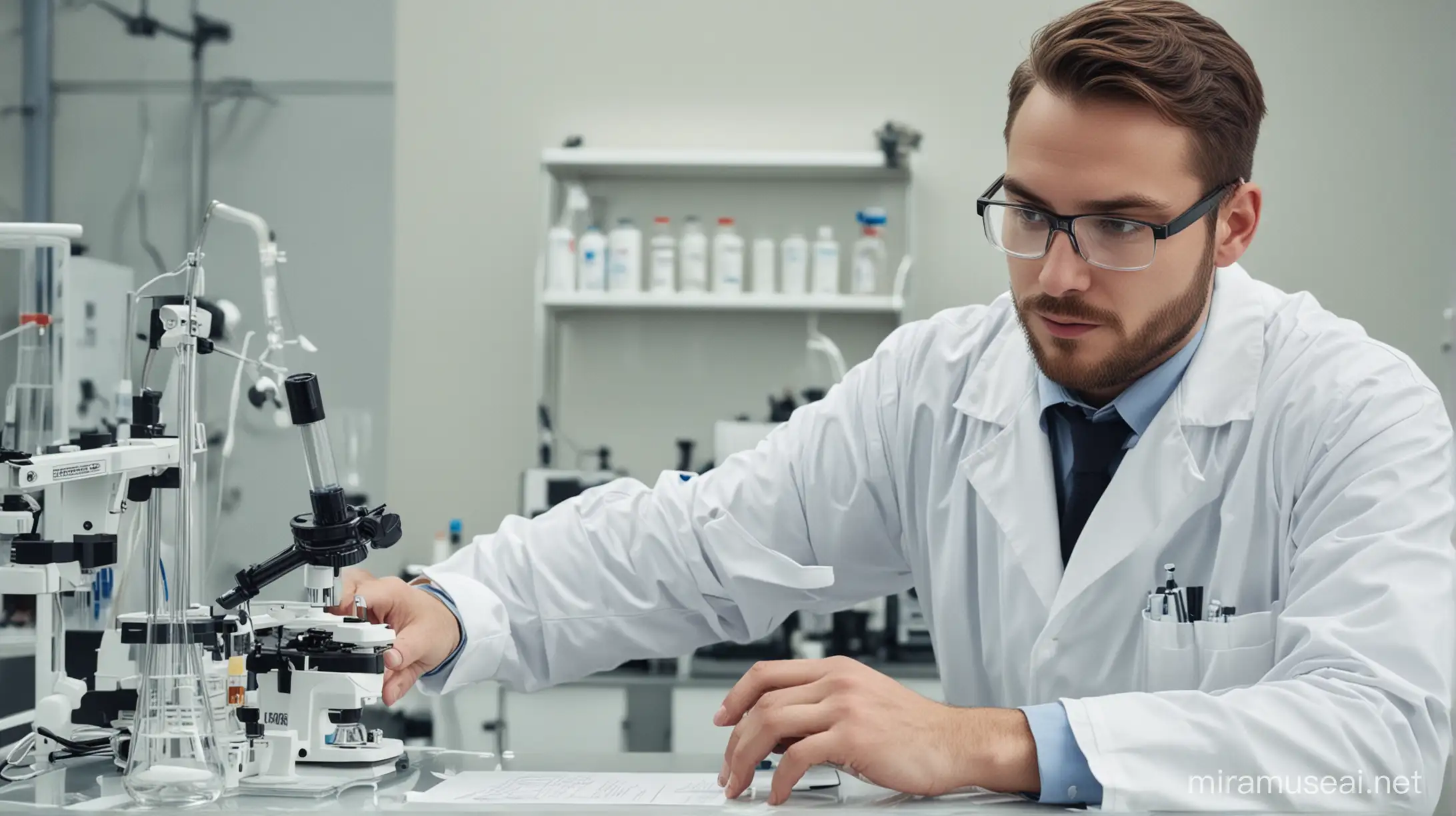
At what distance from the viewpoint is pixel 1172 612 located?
115 centimetres

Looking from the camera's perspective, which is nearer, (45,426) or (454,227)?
(45,426)

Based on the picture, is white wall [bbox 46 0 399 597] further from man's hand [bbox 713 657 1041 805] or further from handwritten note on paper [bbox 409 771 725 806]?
man's hand [bbox 713 657 1041 805]

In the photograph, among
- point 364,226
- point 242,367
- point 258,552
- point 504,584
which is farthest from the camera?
point 364,226

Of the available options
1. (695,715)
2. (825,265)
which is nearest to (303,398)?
(695,715)

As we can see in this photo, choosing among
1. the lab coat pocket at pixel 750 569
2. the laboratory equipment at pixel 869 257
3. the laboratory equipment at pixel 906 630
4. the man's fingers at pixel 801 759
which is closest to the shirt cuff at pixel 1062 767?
the man's fingers at pixel 801 759

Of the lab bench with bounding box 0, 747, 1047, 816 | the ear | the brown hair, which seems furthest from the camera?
the ear

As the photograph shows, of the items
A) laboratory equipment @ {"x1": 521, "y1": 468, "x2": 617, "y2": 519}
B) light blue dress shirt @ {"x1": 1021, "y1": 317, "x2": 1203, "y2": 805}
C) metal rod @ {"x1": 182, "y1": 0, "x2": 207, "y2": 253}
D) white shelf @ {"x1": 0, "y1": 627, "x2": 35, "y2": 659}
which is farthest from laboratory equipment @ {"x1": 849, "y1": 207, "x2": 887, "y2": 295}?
white shelf @ {"x1": 0, "y1": 627, "x2": 35, "y2": 659}

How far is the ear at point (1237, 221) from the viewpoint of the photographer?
128cm

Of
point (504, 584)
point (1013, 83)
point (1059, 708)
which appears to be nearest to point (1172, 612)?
point (1059, 708)

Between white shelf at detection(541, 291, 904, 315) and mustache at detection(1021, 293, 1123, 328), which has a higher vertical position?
white shelf at detection(541, 291, 904, 315)

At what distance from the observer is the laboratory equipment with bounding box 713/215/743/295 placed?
3451 millimetres

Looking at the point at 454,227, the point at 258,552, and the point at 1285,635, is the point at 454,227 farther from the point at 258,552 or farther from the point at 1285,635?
the point at 1285,635

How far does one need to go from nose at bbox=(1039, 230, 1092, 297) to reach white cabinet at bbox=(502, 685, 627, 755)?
2.08 metres

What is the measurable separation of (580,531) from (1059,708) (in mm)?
625
